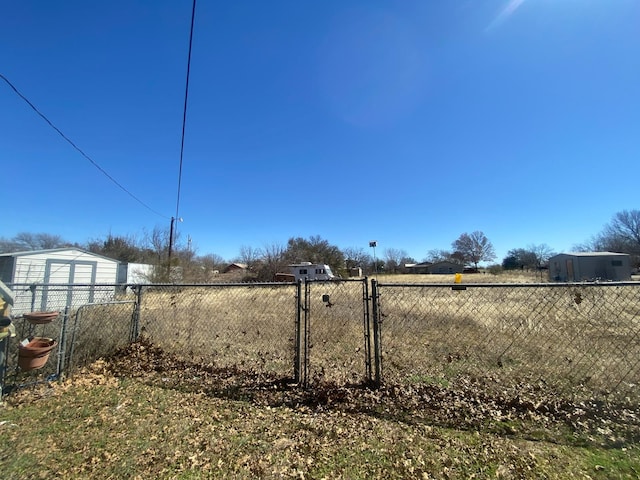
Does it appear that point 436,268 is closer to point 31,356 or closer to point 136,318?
point 136,318

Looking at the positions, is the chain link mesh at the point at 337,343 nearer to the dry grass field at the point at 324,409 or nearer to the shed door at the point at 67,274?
the dry grass field at the point at 324,409

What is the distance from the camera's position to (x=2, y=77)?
4867 millimetres

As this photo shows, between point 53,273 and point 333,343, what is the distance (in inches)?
522

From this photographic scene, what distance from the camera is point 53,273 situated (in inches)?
506

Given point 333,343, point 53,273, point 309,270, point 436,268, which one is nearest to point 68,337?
point 333,343

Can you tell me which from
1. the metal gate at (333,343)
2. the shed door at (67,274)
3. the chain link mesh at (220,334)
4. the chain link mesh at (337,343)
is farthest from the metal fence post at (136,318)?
the shed door at (67,274)

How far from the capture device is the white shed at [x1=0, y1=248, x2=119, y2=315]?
11.0 metres

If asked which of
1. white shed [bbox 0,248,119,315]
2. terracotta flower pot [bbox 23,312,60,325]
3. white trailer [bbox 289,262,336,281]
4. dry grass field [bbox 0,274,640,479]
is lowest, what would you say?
dry grass field [bbox 0,274,640,479]

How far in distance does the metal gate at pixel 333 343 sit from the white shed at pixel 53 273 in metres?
A: 7.80

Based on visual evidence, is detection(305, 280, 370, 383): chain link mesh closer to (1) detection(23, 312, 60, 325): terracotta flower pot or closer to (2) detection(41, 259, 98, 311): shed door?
(1) detection(23, 312, 60, 325): terracotta flower pot

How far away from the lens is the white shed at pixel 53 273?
1098 cm

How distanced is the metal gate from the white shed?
7.80 meters

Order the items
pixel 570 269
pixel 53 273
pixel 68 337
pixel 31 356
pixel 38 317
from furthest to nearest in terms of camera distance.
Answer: pixel 570 269 < pixel 53 273 < pixel 68 337 < pixel 38 317 < pixel 31 356

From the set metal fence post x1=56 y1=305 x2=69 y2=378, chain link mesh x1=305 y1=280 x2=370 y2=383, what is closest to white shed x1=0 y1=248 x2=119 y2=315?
metal fence post x1=56 y1=305 x2=69 y2=378
